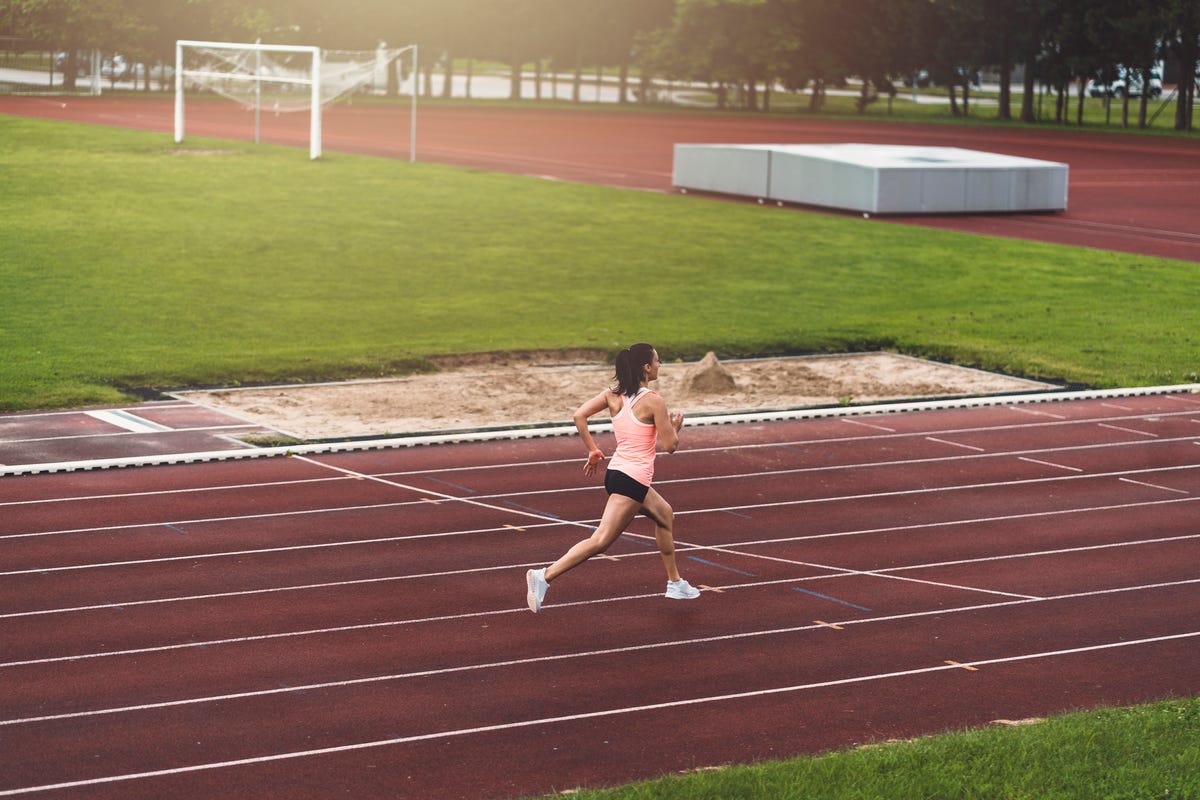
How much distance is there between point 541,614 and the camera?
1035cm

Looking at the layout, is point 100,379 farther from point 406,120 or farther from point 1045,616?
point 406,120

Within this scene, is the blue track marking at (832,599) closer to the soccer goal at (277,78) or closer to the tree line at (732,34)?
the soccer goal at (277,78)

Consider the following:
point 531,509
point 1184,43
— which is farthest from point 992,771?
point 1184,43

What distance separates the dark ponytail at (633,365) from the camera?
1015 centimetres

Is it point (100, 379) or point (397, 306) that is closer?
point (100, 379)

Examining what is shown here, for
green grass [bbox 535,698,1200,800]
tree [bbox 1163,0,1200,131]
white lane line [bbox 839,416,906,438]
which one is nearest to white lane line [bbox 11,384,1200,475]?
white lane line [bbox 839,416,906,438]

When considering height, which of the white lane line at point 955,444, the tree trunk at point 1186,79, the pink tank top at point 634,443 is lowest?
the white lane line at point 955,444

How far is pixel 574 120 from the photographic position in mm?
67438

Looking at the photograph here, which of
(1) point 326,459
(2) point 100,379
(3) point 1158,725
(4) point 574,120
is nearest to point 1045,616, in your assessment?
(3) point 1158,725

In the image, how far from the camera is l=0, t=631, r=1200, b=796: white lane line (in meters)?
7.72

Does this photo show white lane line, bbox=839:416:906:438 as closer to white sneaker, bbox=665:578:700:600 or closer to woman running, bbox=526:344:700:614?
white sneaker, bbox=665:578:700:600

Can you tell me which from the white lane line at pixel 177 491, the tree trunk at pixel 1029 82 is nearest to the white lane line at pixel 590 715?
the white lane line at pixel 177 491

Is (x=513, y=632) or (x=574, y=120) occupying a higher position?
(x=574, y=120)

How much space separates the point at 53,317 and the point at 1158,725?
1678 cm
